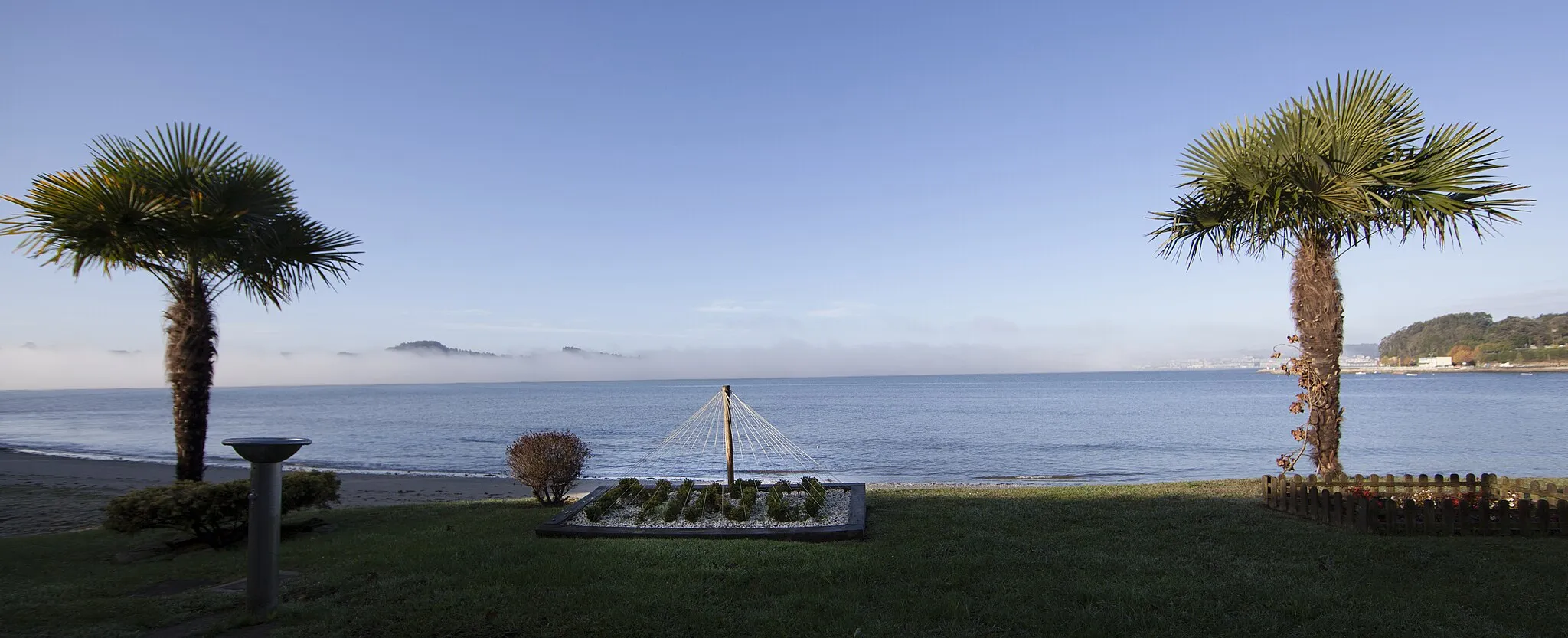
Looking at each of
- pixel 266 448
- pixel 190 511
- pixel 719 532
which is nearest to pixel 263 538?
pixel 266 448

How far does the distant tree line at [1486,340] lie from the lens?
152875mm

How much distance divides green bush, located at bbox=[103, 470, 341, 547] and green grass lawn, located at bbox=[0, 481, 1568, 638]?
42 centimetres

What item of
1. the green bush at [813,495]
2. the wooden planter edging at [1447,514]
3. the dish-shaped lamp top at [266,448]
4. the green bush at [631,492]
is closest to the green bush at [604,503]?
the green bush at [631,492]

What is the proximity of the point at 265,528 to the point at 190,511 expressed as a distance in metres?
4.01

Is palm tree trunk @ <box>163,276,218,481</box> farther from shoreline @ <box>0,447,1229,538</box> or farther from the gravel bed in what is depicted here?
the gravel bed

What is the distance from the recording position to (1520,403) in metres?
61.6

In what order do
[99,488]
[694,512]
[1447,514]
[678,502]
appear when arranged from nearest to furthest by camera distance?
[1447,514], [694,512], [678,502], [99,488]

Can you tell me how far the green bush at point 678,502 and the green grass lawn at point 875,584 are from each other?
4.01ft

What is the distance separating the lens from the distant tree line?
502ft

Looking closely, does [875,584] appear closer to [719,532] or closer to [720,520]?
[719,532]

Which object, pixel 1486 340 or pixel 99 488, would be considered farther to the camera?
pixel 1486 340

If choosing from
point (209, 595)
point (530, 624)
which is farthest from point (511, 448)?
point (530, 624)

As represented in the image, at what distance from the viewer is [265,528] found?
5695 mm

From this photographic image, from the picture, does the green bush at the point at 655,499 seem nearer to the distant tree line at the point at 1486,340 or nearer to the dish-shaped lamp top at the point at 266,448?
the dish-shaped lamp top at the point at 266,448
